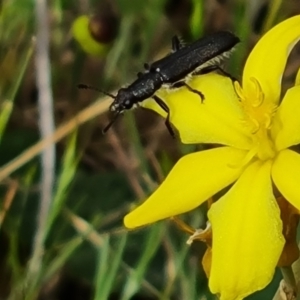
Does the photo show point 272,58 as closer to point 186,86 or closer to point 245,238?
point 186,86

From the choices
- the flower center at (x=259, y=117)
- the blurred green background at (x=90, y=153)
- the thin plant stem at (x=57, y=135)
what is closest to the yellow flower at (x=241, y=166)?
the flower center at (x=259, y=117)

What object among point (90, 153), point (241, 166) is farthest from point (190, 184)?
point (90, 153)

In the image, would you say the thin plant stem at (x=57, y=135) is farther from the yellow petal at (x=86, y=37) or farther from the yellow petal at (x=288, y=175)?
the yellow petal at (x=288, y=175)

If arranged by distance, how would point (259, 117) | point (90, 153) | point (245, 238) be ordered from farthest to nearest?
point (90, 153), point (259, 117), point (245, 238)

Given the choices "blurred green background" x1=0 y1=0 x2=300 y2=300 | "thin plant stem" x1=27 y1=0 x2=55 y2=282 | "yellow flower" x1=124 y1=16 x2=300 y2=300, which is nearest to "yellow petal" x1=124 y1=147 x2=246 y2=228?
"yellow flower" x1=124 y1=16 x2=300 y2=300

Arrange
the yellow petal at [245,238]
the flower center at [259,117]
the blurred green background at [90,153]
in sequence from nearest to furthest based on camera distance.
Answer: the yellow petal at [245,238] → the flower center at [259,117] → the blurred green background at [90,153]

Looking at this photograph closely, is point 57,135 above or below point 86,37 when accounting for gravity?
below
